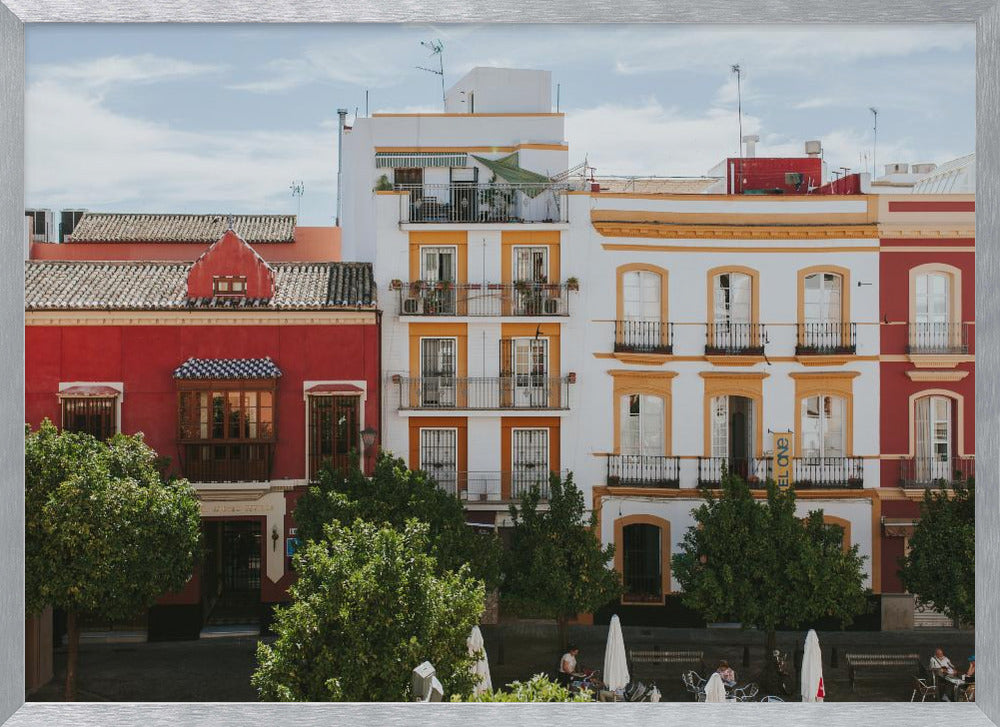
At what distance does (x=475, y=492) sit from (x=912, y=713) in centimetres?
393

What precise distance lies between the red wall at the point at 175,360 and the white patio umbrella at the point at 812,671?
2.88 meters

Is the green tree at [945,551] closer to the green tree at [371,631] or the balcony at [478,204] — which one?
the balcony at [478,204]

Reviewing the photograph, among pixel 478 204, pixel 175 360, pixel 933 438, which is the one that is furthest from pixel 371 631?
pixel 933 438

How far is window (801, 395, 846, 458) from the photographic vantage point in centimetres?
652

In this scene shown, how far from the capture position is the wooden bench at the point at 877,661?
19.9ft

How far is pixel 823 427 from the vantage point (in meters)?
6.53

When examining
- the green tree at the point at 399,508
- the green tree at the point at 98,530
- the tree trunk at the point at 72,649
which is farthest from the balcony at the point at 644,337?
the tree trunk at the point at 72,649

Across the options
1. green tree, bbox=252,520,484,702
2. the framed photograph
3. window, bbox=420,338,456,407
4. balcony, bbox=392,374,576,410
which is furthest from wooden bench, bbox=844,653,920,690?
window, bbox=420,338,456,407

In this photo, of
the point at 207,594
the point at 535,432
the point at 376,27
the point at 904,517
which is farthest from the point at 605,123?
the point at 207,594

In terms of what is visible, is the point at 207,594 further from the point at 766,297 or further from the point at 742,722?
the point at 742,722

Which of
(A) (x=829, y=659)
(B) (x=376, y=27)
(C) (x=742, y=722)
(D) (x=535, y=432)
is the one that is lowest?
(A) (x=829, y=659)

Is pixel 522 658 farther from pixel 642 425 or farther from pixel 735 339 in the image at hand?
pixel 735 339

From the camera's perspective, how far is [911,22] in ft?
10.4

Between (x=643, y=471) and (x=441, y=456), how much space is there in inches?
49.2
